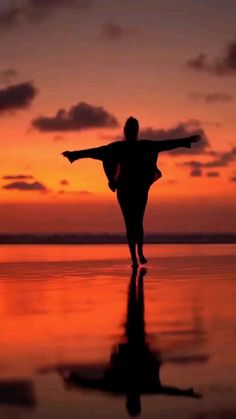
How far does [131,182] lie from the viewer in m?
13.6

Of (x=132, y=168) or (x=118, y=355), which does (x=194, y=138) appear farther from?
(x=118, y=355)

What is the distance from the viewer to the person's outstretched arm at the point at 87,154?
13.8m

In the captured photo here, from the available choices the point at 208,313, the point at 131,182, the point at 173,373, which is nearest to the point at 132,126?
the point at 131,182

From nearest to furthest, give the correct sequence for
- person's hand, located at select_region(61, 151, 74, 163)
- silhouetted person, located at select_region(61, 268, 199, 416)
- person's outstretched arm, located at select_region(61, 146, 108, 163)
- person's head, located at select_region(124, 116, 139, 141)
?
silhouetted person, located at select_region(61, 268, 199, 416) → person's head, located at select_region(124, 116, 139, 141) → person's outstretched arm, located at select_region(61, 146, 108, 163) → person's hand, located at select_region(61, 151, 74, 163)

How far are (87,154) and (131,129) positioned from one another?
1108 mm

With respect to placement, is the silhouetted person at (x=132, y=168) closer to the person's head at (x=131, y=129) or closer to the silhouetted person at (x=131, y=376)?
the person's head at (x=131, y=129)

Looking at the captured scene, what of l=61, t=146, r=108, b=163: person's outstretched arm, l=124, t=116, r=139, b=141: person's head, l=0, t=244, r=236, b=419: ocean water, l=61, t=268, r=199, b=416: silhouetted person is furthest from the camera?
l=61, t=146, r=108, b=163: person's outstretched arm

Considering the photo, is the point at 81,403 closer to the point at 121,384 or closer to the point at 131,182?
the point at 121,384

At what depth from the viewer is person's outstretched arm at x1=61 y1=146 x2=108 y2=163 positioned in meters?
13.8

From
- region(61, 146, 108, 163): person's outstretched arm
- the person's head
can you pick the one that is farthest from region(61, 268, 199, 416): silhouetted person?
region(61, 146, 108, 163): person's outstretched arm

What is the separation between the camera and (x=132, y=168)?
44.9 feet

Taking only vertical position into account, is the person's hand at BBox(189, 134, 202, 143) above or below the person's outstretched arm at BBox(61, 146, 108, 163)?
above

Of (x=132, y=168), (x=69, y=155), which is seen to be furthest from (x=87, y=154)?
(x=132, y=168)

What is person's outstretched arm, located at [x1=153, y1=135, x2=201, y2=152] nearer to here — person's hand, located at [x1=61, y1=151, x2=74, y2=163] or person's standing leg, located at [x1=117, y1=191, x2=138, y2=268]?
person's standing leg, located at [x1=117, y1=191, x2=138, y2=268]
